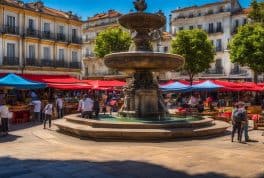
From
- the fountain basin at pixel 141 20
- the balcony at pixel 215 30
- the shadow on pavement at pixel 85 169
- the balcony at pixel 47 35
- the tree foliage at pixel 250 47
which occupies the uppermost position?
the balcony at pixel 215 30

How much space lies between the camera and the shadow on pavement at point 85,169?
8008mm

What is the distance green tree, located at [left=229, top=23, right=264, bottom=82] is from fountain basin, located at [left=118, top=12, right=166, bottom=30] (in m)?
22.5

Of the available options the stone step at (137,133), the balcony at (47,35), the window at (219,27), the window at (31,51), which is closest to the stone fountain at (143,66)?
the stone step at (137,133)

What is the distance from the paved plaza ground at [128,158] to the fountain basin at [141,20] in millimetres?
5227

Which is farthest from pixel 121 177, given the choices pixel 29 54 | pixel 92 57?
pixel 92 57

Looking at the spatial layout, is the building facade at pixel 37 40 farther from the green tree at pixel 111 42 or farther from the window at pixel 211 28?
the window at pixel 211 28

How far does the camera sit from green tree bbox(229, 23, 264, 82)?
118 feet

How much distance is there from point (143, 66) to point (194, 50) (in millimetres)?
28651

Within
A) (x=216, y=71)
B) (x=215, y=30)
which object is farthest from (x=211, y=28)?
(x=216, y=71)

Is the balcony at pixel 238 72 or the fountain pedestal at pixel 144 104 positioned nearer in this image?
the fountain pedestal at pixel 144 104

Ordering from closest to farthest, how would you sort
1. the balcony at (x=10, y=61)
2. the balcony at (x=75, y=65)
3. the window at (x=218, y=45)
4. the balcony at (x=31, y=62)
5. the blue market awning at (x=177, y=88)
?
1. the blue market awning at (x=177, y=88)
2. the balcony at (x=10, y=61)
3. the balcony at (x=31, y=62)
4. the balcony at (x=75, y=65)
5. the window at (x=218, y=45)

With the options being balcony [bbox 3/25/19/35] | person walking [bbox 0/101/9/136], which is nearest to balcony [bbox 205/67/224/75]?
balcony [bbox 3/25/19/35]

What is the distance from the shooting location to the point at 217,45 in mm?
52500

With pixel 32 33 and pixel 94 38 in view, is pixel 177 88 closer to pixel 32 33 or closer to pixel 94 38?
pixel 32 33
